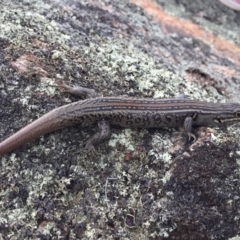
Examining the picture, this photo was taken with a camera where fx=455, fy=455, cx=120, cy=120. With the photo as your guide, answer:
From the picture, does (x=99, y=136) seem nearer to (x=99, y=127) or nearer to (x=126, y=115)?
(x=99, y=127)

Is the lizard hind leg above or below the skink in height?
below

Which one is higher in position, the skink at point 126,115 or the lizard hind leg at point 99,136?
the skink at point 126,115

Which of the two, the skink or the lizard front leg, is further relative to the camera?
the lizard front leg

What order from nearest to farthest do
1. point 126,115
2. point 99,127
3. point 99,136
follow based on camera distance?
point 99,136
point 99,127
point 126,115

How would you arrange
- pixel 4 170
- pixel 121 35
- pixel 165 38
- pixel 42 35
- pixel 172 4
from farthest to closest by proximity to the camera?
pixel 172 4 < pixel 165 38 < pixel 121 35 < pixel 42 35 < pixel 4 170

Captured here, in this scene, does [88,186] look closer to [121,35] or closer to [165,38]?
[121,35]

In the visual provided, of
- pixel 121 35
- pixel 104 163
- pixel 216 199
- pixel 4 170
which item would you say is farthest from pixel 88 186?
pixel 121 35

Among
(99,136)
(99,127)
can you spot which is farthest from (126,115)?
(99,136)
